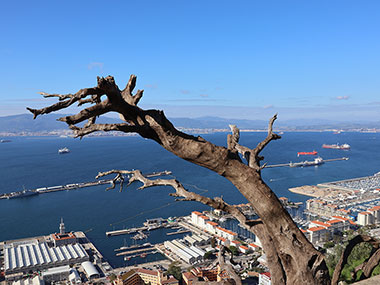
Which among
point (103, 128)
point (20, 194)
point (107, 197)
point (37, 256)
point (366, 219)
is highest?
point (103, 128)

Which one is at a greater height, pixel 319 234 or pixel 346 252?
pixel 346 252

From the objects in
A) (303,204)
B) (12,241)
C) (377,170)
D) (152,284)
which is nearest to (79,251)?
(12,241)

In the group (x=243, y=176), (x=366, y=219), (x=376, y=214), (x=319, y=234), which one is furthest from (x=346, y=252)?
(x=376, y=214)

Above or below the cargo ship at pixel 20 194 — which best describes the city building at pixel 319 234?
below

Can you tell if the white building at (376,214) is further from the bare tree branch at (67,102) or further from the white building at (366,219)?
the bare tree branch at (67,102)

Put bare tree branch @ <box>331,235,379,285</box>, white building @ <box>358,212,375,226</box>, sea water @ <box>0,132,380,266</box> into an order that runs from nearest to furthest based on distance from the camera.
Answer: bare tree branch @ <box>331,235,379,285</box> < sea water @ <box>0,132,380,266</box> < white building @ <box>358,212,375,226</box>

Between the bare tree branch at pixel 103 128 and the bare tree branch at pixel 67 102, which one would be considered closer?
the bare tree branch at pixel 67 102

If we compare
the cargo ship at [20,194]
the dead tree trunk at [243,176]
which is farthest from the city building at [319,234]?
the cargo ship at [20,194]

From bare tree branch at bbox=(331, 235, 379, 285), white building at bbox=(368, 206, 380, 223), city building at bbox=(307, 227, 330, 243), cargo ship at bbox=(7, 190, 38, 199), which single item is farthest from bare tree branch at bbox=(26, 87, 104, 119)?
cargo ship at bbox=(7, 190, 38, 199)

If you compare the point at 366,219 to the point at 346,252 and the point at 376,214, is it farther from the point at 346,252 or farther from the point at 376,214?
the point at 346,252

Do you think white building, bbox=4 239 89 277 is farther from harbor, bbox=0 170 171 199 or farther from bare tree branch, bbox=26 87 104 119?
bare tree branch, bbox=26 87 104 119

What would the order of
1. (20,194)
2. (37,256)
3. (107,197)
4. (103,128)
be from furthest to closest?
1. (20,194)
2. (107,197)
3. (37,256)
4. (103,128)
